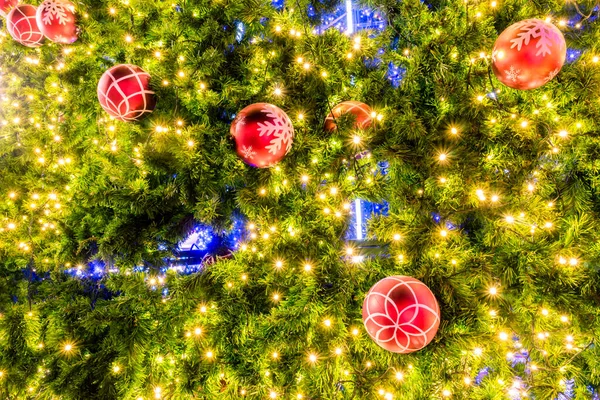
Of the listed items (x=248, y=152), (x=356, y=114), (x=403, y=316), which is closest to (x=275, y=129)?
(x=248, y=152)

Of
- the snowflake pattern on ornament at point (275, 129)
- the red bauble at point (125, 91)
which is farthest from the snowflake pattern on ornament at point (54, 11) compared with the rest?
the snowflake pattern on ornament at point (275, 129)

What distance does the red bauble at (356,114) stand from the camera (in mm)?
1618

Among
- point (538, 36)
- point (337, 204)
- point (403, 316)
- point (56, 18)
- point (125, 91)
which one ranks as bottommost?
point (403, 316)

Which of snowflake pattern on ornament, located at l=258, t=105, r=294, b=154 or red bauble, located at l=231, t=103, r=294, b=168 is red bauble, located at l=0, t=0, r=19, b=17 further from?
snowflake pattern on ornament, located at l=258, t=105, r=294, b=154

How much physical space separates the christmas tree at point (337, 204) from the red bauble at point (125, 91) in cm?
1

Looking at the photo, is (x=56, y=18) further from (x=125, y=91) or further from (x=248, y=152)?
(x=248, y=152)

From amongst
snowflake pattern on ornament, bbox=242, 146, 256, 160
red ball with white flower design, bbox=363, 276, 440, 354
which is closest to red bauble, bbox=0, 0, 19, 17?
snowflake pattern on ornament, bbox=242, 146, 256, 160

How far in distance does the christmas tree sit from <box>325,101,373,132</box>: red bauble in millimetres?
11

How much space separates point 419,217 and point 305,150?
0.72m

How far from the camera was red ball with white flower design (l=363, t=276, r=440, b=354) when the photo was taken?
1.19 metres

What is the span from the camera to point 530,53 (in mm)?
1207

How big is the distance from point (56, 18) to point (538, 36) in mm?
2609

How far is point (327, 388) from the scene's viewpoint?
1.43m

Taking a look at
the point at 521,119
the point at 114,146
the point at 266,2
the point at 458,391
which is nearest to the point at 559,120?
the point at 521,119
